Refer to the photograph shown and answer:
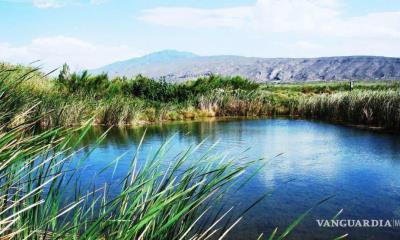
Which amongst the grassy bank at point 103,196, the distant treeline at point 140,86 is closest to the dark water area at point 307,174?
the grassy bank at point 103,196

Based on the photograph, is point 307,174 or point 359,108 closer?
point 307,174

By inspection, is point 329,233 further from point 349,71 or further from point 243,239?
point 349,71

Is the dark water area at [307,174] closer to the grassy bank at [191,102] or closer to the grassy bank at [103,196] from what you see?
the grassy bank at [103,196]

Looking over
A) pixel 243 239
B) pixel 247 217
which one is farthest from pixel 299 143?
pixel 243 239

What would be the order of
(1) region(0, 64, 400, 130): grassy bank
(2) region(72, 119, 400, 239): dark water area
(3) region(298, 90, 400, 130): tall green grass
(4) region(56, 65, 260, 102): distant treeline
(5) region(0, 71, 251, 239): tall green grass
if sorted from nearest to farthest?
(5) region(0, 71, 251, 239): tall green grass
(2) region(72, 119, 400, 239): dark water area
(3) region(298, 90, 400, 130): tall green grass
(1) region(0, 64, 400, 130): grassy bank
(4) region(56, 65, 260, 102): distant treeline

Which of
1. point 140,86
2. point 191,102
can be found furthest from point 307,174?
point 140,86

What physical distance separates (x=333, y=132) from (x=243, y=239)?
36.0 ft

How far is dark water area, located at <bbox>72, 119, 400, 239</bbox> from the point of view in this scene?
573cm

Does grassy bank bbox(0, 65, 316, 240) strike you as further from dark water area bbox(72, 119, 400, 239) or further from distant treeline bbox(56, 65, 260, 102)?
distant treeline bbox(56, 65, 260, 102)

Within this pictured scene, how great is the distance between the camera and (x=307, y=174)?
27.8ft

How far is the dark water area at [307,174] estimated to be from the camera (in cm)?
573

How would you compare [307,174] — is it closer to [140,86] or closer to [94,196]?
[94,196]

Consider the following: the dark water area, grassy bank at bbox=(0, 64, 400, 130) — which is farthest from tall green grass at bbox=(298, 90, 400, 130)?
the dark water area

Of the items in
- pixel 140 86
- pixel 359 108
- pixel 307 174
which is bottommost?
pixel 307 174
